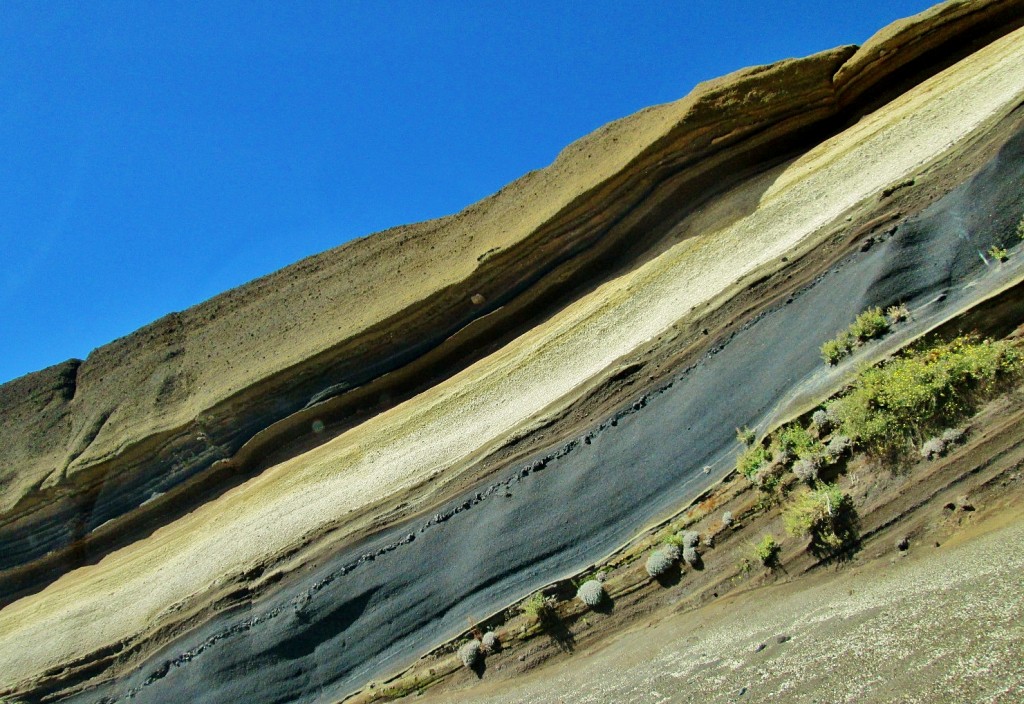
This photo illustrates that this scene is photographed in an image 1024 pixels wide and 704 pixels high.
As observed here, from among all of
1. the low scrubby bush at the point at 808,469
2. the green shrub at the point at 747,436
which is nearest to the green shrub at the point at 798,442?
the low scrubby bush at the point at 808,469

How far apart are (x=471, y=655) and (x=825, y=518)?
4.09 metres

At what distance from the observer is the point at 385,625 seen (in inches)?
342

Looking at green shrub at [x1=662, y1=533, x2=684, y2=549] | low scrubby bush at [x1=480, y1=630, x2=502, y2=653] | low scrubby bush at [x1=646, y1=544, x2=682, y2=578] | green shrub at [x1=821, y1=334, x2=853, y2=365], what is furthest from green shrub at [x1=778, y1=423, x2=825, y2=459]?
low scrubby bush at [x1=480, y1=630, x2=502, y2=653]

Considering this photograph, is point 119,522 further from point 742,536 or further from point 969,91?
point 969,91

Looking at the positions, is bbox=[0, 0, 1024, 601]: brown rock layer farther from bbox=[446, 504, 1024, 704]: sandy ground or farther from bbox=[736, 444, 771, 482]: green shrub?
bbox=[446, 504, 1024, 704]: sandy ground

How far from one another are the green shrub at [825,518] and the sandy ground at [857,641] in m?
0.30

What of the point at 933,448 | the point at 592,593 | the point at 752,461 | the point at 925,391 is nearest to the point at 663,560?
the point at 592,593

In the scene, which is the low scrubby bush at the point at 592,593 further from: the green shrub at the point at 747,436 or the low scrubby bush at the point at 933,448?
the low scrubby bush at the point at 933,448

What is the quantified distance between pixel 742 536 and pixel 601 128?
7.40m

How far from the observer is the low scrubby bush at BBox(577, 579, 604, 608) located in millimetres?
7371

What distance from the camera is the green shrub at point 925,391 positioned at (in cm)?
600

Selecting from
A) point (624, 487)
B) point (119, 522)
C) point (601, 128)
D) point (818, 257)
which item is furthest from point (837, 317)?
point (119, 522)

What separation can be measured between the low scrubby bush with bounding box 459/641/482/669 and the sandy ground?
1.08 metres

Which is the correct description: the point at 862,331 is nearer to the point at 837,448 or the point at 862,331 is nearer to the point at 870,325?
the point at 870,325
